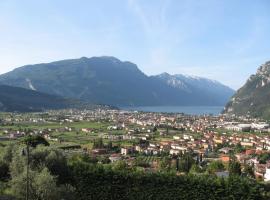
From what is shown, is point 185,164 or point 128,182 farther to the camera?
point 185,164

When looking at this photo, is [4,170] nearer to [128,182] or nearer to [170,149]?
[128,182]

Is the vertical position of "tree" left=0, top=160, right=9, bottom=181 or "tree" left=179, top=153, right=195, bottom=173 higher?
"tree" left=0, top=160, right=9, bottom=181

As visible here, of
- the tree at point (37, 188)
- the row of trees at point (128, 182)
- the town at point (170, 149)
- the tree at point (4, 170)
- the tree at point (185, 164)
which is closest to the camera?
the tree at point (37, 188)

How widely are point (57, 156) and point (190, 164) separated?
26994 mm

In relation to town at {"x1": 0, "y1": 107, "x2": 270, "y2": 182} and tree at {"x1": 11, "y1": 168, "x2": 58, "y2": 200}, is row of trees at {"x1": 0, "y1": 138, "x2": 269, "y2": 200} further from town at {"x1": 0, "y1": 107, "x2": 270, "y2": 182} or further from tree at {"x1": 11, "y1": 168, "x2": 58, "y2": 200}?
town at {"x1": 0, "y1": 107, "x2": 270, "y2": 182}

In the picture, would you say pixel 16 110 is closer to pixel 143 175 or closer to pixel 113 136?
pixel 113 136

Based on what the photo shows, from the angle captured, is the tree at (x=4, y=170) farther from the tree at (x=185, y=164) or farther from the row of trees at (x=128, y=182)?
the tree at (x=185, y=164)

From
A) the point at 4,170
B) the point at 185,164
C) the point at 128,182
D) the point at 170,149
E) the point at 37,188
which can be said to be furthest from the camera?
the point at 170,149

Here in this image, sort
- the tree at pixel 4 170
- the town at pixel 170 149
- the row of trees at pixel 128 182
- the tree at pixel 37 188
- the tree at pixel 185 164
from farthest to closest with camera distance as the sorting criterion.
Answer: the town at pixel 170 149
the tree at pixel 185 164
the tree at pixel 4 170
the row of trees at pixel 128 182
the tree at pixel 37 188

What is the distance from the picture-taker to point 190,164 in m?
56.3

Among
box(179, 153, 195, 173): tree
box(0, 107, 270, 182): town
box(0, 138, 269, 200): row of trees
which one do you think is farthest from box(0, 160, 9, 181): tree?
box(179, 153, 195, 173): tree

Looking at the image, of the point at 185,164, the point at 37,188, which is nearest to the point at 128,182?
the point at 37,188

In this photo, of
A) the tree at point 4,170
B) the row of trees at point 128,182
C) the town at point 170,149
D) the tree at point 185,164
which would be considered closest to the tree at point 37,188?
the row of trees at point 128,182

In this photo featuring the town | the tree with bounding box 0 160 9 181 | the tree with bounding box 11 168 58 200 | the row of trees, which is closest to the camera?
the tree with bounding box 11 168 58 200
